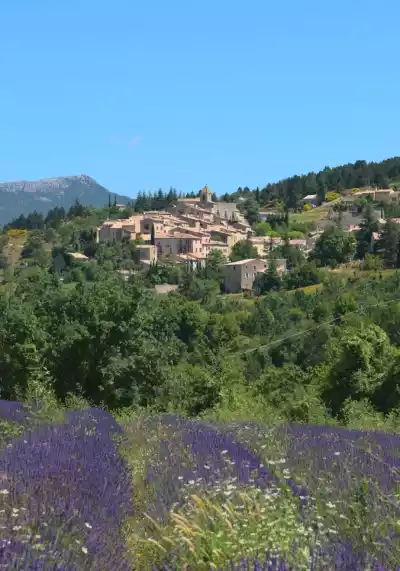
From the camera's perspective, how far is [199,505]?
3.81 metres

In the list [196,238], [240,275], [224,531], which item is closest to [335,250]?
[240,275]

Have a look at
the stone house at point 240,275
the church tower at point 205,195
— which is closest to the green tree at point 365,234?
the stone house at point 240,275

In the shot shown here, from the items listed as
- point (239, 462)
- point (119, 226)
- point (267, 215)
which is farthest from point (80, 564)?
point (267, 215)

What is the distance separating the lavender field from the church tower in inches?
6262

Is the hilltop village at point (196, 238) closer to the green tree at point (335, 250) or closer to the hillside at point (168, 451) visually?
the green tree at point (335, 250)

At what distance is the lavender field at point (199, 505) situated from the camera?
313 centimetres

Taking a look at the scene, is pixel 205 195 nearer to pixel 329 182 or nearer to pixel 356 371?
pixel 329 182

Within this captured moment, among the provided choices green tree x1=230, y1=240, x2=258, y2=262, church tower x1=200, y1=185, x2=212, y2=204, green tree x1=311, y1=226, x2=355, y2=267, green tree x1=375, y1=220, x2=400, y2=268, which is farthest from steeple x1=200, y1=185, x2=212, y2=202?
green tree x1=375, y1=220, x2=400, y2=268

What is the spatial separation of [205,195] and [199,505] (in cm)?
16298

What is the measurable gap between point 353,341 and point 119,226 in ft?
396

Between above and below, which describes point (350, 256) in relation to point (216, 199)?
below

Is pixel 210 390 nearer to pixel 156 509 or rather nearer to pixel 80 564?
pixel 156 509

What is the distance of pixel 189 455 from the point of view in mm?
5477

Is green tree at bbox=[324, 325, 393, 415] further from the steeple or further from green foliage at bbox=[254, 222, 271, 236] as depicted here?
the steeple
